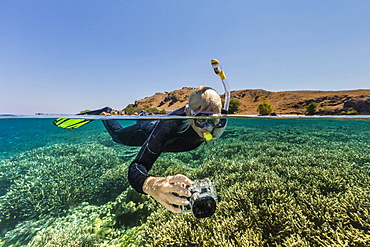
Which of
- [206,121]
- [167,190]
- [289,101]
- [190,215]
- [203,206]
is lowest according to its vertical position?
[190,215]

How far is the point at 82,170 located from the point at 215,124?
5468 mm

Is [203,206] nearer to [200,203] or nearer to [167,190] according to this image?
[200,203]

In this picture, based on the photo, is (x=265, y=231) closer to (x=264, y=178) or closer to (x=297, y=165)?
(x=264, y=178)

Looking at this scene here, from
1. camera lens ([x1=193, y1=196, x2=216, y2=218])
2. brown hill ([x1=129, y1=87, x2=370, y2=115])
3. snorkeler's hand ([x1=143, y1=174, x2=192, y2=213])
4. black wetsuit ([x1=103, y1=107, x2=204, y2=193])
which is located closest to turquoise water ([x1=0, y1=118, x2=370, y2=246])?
camera lens ([x1=193, y1=196, x2=216, y2=218])

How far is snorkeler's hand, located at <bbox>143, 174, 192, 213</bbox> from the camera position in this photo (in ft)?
4.13

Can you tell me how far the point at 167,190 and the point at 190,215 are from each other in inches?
89.7

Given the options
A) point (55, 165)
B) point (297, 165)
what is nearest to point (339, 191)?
point (297, 165)

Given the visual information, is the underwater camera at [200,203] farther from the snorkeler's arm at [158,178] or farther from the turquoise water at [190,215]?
the turquoise water at [190,215]

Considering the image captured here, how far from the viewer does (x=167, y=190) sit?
128 centimetres

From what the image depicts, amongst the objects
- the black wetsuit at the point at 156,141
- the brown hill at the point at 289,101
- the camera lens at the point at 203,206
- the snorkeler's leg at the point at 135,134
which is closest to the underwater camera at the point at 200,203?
the camera lens at the point at 203,206

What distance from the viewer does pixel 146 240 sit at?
3.11 meters

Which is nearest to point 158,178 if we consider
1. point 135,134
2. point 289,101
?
point 135,134

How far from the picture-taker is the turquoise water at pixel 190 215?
9.16ft

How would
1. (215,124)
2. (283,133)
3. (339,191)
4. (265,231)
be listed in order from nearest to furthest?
(215,124) < (265,231) < (339,191) < (283,133)
